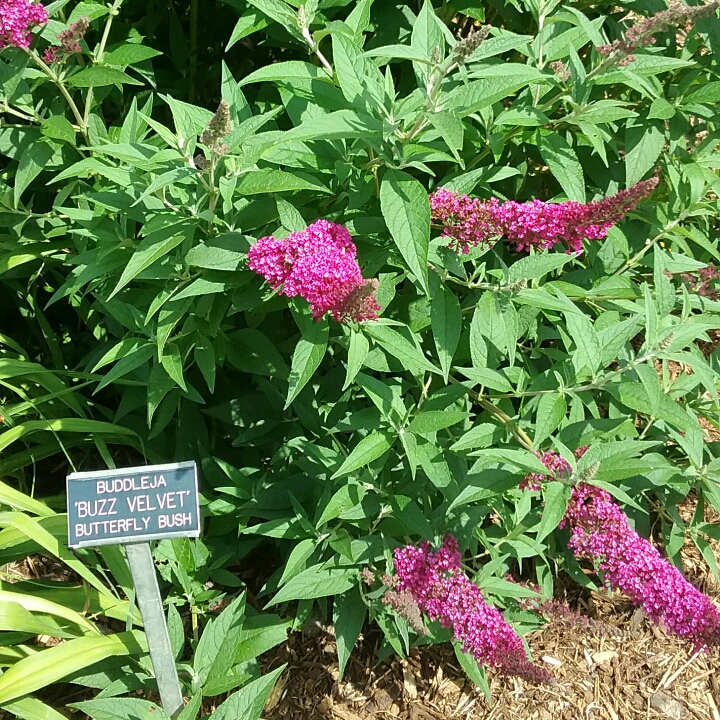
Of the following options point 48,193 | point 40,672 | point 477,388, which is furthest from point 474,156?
point 40,672

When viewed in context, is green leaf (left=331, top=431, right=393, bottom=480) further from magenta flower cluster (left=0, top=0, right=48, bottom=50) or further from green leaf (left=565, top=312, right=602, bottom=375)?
magenta flower cluster (left=0, top=0, right=48, bottom=50)

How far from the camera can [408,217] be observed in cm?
173

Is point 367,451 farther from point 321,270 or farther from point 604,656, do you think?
point 604,656

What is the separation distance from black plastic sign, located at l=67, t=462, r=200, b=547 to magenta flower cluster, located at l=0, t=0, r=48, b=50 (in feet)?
Result: 4.02

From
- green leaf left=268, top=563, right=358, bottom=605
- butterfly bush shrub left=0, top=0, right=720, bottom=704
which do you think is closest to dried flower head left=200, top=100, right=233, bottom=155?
butterfly bush shrub left=0, top=0, right=720, bottom=704

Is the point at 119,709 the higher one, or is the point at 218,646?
the point at 119,709

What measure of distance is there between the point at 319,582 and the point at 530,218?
1338mm

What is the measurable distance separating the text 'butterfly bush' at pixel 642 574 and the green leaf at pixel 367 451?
19.2 inches

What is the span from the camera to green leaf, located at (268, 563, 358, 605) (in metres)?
2.26

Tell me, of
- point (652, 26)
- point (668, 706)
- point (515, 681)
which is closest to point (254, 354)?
point (652, 26)

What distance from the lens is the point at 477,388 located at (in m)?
2.56

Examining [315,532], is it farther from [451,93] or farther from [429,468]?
[451,93]

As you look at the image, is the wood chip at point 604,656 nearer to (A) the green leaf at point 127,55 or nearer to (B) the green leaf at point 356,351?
(B) the green leaf at point 356,351

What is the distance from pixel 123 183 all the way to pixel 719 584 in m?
3.09
